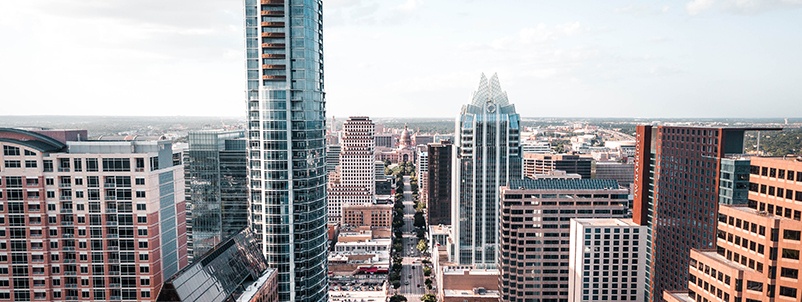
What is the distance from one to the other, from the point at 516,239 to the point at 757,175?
66.8m

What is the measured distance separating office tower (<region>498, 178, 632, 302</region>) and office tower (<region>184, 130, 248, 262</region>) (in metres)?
58.8

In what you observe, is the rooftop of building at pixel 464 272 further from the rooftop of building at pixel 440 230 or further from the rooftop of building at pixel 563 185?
the rooftop of building at pixel 440 230

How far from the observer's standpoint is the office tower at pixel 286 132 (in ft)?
295

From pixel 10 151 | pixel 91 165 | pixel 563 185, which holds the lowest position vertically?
pixel 563 185

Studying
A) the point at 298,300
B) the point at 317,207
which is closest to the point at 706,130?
the point at 317,207

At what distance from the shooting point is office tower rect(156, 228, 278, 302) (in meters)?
59.6

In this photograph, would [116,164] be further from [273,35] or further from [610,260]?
[610,260]

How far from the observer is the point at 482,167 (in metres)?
162

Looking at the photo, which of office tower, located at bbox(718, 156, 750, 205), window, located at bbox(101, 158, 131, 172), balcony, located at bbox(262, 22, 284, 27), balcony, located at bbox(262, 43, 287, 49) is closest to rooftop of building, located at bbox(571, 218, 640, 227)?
office tower, located at bbox(718, 156, 750, 205)

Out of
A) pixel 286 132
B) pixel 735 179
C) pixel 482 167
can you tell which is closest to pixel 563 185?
pixel 735 179

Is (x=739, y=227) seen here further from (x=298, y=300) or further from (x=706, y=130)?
(x=298, y=300)

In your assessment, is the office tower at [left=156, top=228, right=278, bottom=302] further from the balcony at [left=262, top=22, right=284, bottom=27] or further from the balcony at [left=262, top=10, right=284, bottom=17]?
the balcony at [left=262, top=10, right=284, bottom=17]

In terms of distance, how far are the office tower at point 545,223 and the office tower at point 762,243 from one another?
58.9 meters

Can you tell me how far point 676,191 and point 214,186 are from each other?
3899 inches
